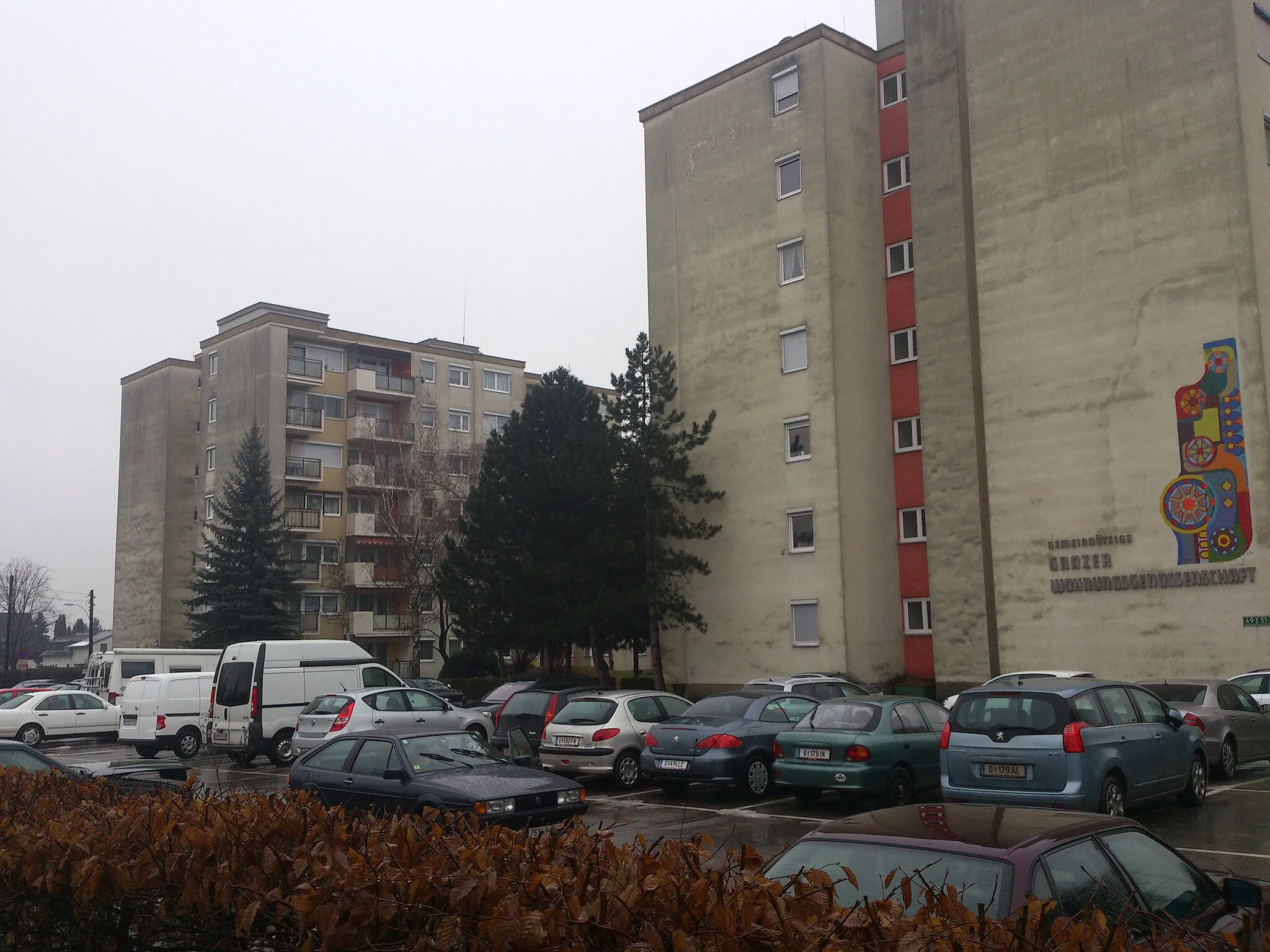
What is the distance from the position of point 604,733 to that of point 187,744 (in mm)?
13961

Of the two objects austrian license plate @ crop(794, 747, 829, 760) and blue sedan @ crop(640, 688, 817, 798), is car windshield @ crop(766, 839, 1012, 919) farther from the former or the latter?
blue sedan @ crop(640, 688, 817, 798)

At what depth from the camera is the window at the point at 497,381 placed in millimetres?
65375

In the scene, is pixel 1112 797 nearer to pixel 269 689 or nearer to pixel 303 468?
pixel 269 689

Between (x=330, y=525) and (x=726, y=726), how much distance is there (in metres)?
44.9

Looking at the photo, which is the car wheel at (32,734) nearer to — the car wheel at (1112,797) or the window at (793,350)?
the window at (793,350)

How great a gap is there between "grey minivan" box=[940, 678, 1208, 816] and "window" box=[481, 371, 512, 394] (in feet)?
179

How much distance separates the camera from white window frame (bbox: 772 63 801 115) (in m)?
33.8

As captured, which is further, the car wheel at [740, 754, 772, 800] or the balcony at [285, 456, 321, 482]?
the balcony at [285, 456, 321, 482]

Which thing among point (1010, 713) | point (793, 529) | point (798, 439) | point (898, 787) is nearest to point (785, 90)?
point (798, 439)

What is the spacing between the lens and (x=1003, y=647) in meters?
28.0

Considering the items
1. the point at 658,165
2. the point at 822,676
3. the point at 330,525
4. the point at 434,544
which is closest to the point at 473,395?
the point at 330,525

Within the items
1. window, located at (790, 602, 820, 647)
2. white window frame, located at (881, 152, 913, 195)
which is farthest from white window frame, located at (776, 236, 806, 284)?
window, located at (790, 602, 820, 647)

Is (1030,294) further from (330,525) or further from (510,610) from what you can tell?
(330,525)

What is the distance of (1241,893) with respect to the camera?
16.0ft
